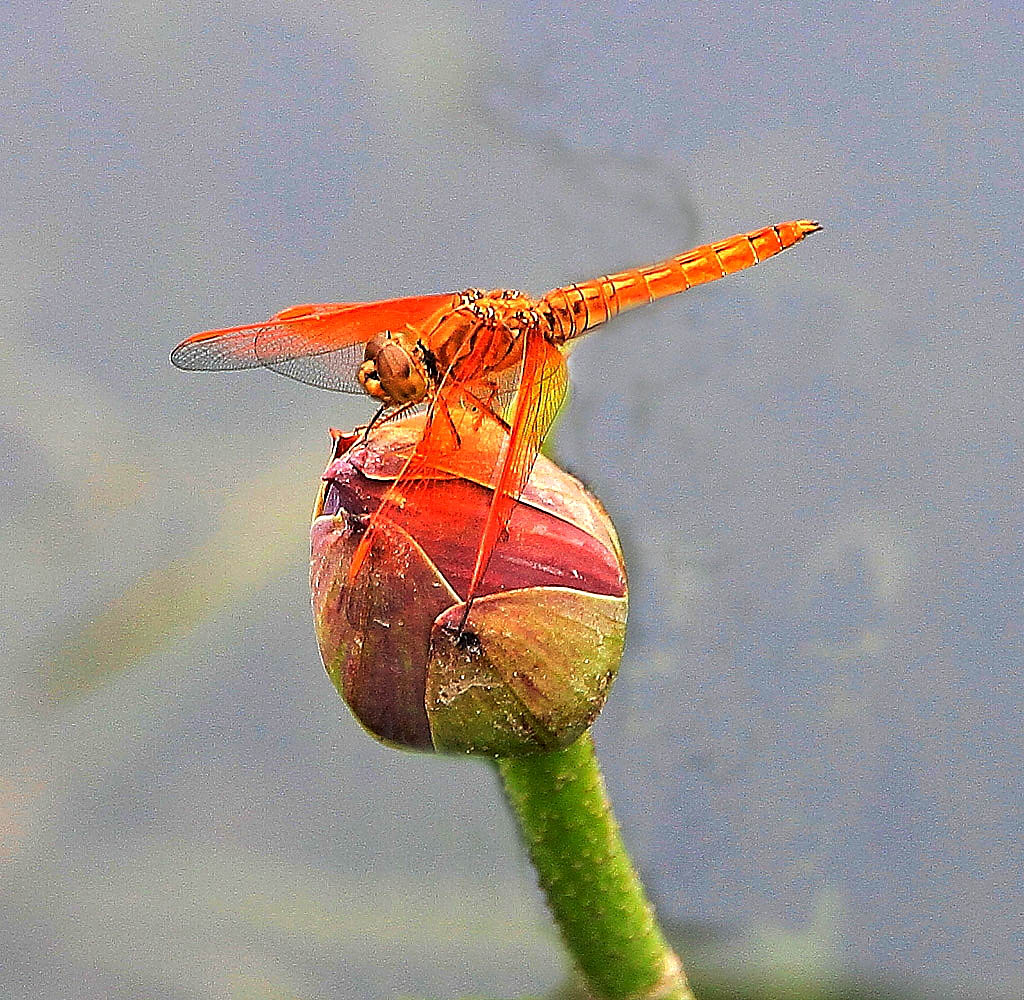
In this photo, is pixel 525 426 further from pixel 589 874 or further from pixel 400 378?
pixel 589 874

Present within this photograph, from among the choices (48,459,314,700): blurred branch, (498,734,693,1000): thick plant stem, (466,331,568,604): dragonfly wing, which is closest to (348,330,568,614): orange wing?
(466,331,568,604): dragonfly wing

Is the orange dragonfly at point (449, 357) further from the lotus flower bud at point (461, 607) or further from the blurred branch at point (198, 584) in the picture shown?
the blurred branch at point (198, 584)

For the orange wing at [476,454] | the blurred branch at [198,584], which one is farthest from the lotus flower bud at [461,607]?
the blurred branch at [198,584]

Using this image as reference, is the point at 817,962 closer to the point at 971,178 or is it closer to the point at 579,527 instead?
the point at 579,527

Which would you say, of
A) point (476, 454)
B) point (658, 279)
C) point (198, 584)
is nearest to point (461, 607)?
point (476, 454)

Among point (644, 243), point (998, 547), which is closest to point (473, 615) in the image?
point (644, 243)

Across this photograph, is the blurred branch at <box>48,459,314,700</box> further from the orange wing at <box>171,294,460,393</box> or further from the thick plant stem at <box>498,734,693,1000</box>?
the thick plant stem at <box>498,734,693,1000</box>
